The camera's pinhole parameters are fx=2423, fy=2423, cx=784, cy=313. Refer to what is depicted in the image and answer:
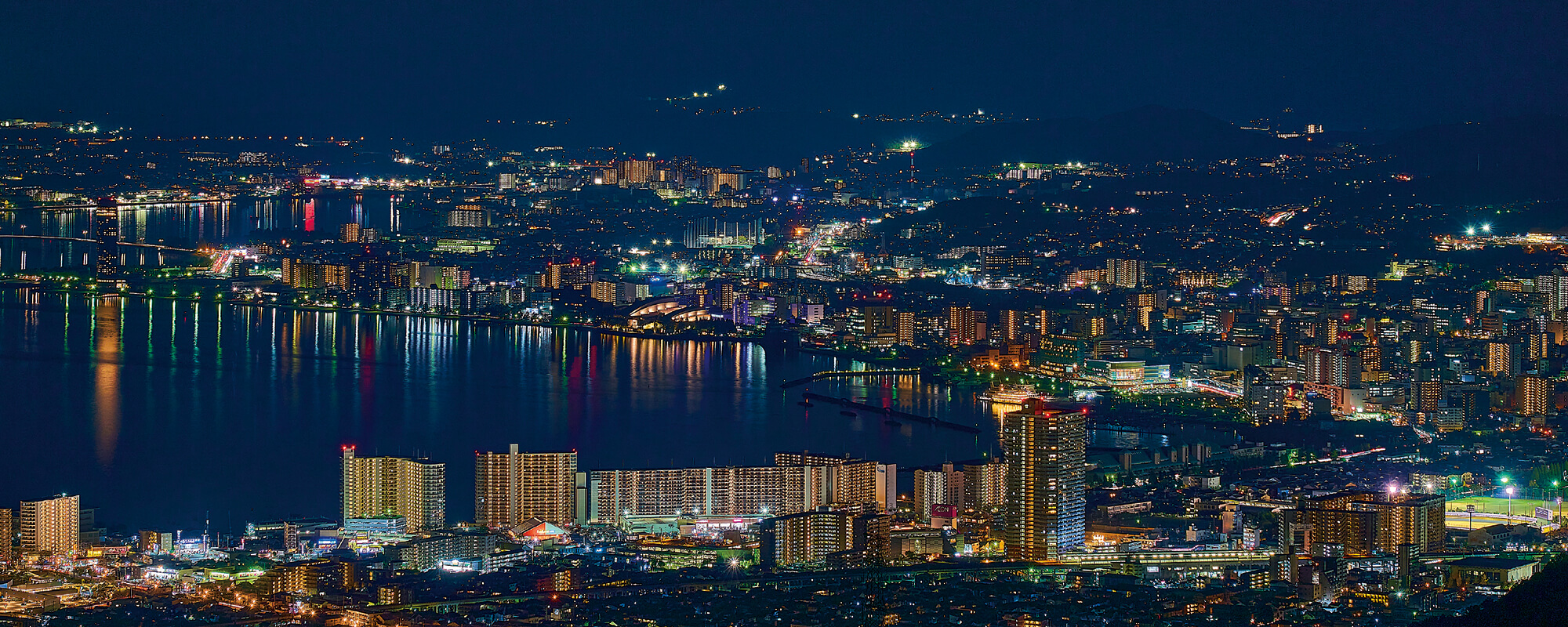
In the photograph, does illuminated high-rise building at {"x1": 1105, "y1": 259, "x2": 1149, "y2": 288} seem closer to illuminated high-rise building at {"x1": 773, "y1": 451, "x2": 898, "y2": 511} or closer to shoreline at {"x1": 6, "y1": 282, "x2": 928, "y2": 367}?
shoreline at {"x1": 6, "y1": 282, "x2": 928, "y2": 367}

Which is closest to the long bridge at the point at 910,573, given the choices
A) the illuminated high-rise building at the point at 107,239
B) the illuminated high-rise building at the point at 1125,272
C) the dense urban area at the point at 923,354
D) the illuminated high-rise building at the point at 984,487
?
the dense urban area at the point at 923,354

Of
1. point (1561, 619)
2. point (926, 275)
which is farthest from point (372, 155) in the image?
point (1561, 619)

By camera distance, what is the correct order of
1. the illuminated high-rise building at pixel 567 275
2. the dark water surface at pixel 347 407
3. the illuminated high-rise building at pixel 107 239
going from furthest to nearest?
the illuminated high-rise building at pixel 107 239 < the illuminated high-rise building at pixel 567 275 < the dark water surface at pixel 347 407

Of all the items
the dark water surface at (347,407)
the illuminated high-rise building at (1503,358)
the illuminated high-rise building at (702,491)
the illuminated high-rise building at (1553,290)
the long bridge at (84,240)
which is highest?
the long bridge at (84,240)

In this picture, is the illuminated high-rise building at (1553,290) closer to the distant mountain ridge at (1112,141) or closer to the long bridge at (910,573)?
the distant mountain ridge at (1112,141)

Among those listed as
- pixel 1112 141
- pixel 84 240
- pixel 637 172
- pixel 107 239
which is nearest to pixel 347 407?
pixel 107 239

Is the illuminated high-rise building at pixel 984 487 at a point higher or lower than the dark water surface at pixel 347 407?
lower

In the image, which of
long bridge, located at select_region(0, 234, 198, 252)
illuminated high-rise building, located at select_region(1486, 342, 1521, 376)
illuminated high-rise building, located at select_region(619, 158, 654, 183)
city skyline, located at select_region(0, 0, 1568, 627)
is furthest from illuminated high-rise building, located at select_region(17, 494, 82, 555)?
illuminated high-rise building, located at select_region(619, 158, 654, 183)
